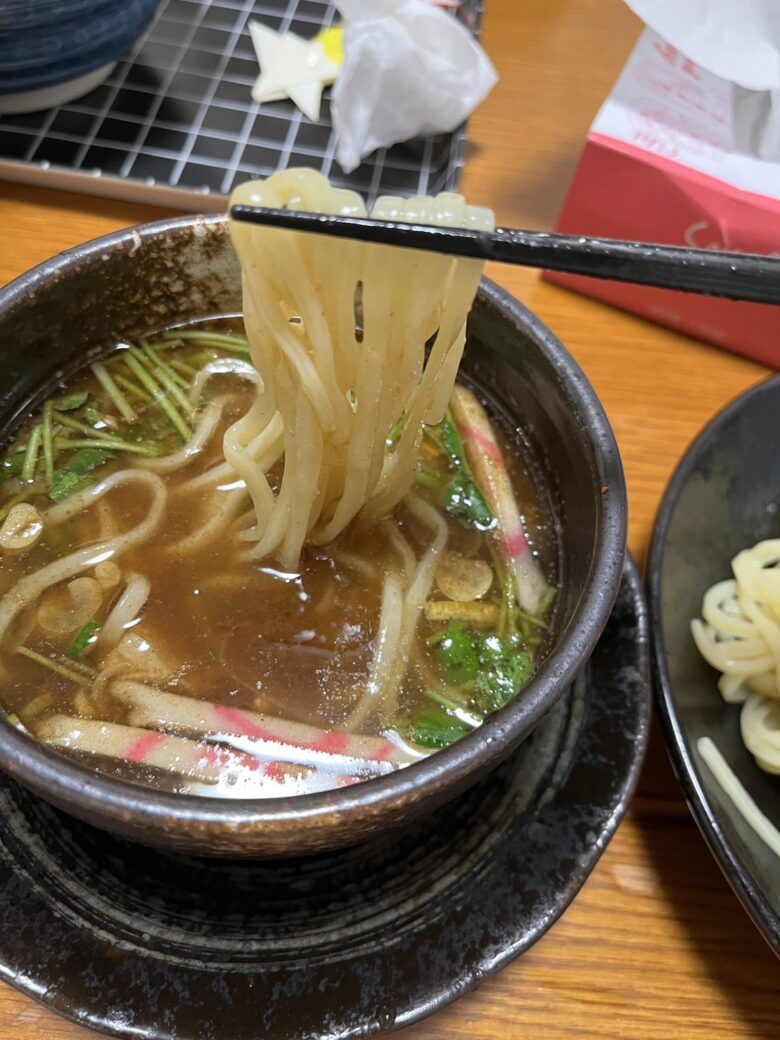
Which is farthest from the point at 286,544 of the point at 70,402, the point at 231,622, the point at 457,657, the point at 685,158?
the point at 685,158

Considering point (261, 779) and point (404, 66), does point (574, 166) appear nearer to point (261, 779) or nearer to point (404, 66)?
point (404, 66)

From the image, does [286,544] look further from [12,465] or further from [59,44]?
[59,44]

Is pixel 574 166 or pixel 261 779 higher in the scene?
pixel 574 166

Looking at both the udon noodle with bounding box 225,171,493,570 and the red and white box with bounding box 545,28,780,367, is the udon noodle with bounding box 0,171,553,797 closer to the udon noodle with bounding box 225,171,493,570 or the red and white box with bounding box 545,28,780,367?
the udon noodle with bounding box 225,171,493,570

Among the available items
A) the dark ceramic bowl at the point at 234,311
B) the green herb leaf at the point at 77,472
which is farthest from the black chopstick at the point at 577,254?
the green herb leaf at the point at 77,472

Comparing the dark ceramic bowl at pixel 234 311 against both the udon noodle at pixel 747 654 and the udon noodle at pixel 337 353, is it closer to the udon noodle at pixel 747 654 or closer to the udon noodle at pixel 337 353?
the udon noodle at pixel 337 353

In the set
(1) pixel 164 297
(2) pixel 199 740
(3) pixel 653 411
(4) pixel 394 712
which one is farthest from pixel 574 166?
(2) pixel 199 740
